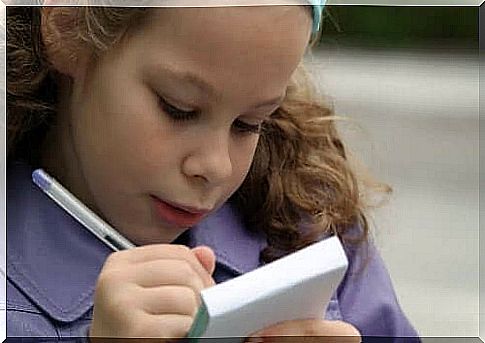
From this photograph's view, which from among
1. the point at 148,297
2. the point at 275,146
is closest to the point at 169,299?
the point at 148,297

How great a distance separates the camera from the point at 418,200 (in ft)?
1.72

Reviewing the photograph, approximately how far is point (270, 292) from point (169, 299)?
5 centimetres

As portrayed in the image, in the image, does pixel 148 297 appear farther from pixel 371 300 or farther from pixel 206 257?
pixel 371 300

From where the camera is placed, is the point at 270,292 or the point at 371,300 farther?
the point at 371,300

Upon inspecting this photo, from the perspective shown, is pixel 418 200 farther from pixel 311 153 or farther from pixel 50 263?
pixel 50 263

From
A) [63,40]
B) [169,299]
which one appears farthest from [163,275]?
[63,40]

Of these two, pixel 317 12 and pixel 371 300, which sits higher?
pixel 317 12

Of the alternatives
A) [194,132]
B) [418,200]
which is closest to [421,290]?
[418,200]

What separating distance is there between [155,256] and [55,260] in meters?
0.06

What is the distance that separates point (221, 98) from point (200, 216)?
0.07 meters

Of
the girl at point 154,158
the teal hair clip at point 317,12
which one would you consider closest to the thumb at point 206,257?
the girl at point 154,158

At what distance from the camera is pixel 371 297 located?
21.3 inches

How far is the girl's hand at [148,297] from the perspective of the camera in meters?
0.44

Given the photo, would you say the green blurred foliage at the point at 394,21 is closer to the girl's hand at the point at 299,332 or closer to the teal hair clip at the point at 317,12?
the teal hair clip at the point at 317,12
